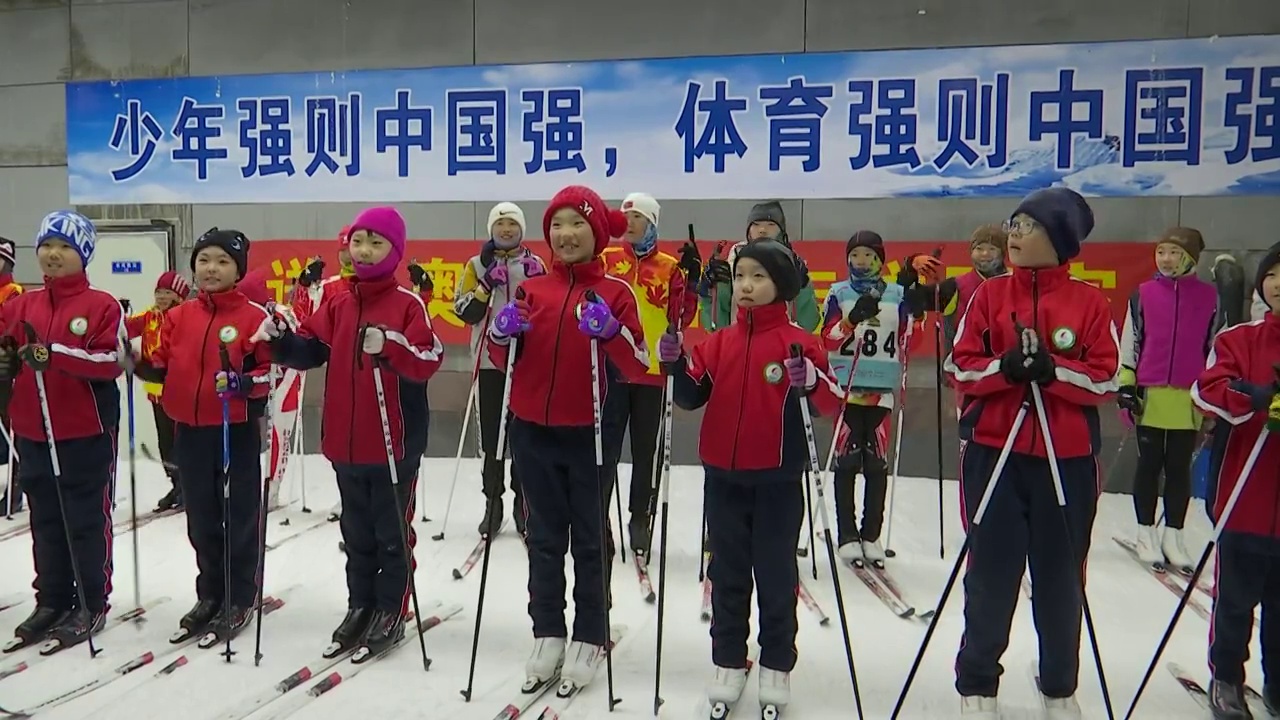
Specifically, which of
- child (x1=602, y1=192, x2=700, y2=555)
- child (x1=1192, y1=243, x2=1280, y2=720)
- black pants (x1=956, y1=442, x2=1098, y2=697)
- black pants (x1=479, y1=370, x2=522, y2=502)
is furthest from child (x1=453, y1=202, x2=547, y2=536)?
child (x1=1192, y1=243, x2=1280, y2=720)

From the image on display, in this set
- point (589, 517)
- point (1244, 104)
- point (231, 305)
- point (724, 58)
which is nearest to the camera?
point (589, 517)

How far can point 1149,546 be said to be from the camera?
4.36 metres

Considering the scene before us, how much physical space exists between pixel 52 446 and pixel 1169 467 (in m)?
4.71

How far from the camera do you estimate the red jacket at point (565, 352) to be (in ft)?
9.23

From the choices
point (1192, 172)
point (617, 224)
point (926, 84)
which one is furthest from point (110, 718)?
point (1192, 172)

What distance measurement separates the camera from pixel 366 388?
9.91 ft

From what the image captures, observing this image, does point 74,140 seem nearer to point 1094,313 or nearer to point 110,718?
point 110,718

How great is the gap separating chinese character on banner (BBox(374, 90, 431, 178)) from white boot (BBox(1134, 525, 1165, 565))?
4990 mm

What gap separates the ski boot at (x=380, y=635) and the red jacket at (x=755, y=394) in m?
1.40

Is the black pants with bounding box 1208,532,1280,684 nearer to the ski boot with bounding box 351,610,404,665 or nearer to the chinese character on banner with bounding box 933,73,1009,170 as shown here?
the ski boot with bounding box 351,610,404,665

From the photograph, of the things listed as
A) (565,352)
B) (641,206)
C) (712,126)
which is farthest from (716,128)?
(565,352)

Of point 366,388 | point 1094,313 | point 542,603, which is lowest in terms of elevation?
point 542,603

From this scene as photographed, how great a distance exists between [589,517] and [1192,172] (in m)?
4.66

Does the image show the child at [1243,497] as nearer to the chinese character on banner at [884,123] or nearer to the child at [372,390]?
the child at [372,390]
